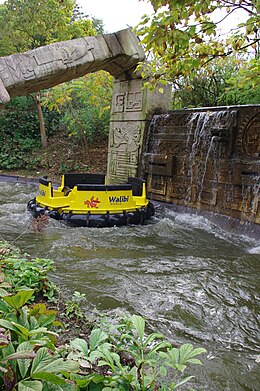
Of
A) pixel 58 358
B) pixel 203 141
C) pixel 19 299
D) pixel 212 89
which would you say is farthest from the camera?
pixel 212 89

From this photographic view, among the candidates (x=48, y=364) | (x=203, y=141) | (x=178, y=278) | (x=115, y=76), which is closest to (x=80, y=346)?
(x=48, y=364)

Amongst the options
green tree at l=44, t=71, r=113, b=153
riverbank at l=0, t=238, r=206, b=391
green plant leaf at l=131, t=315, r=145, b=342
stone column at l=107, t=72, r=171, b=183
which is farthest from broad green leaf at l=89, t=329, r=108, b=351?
green tree at l=44, t=71, r=113, b=153

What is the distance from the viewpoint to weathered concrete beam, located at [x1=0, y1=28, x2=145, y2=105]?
5977mm

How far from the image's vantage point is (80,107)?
12.5 metres

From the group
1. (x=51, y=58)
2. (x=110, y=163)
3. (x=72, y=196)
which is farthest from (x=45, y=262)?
(x=110, y=163)

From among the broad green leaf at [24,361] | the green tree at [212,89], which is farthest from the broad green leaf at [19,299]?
the green tree at [212,89]

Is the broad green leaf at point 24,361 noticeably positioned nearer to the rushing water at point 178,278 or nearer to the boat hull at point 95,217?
the rushing water at point 178,278

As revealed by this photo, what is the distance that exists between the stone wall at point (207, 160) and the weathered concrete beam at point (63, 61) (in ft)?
4.99

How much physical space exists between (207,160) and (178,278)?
3.23 m

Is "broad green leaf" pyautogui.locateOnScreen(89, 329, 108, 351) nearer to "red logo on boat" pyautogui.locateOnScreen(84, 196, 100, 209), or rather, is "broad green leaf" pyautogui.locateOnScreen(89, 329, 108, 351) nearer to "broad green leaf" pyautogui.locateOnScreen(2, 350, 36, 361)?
"broad green leaf" pyautogui.locateOnScreen(2, 350, 36, 361)

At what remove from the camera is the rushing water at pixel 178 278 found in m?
2.35

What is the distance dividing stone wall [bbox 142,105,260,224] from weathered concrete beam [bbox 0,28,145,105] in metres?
1.52

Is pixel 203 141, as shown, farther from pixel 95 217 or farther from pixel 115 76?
pixel 115 76

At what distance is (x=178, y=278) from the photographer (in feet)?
11.7
